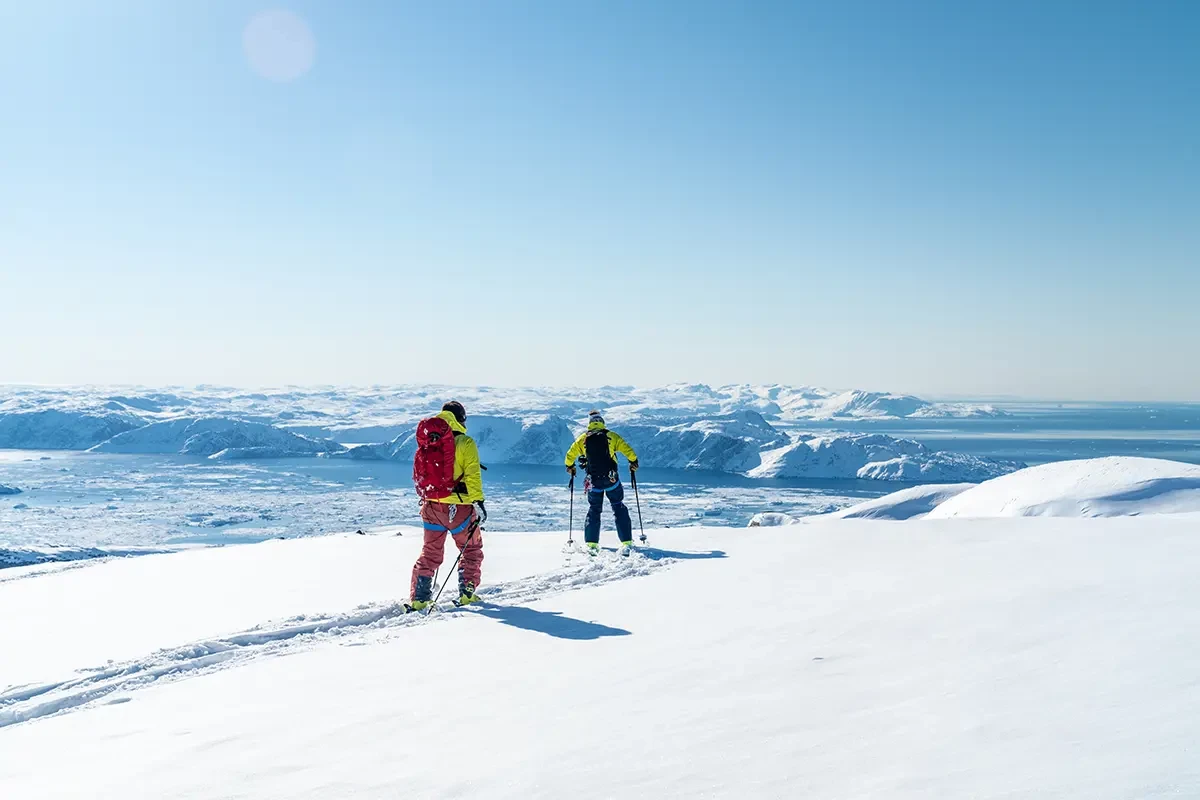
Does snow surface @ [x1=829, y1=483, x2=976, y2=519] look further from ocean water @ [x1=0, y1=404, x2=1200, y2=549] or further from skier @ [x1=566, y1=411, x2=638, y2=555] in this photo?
ocean water @ [x1=0, y1=404, x2=1200, y2=549]

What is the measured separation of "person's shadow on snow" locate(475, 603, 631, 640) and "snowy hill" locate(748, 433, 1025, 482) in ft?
345

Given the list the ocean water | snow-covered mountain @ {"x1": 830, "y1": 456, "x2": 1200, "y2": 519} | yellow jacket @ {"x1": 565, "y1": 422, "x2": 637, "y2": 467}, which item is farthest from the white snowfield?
yellow jacket @ {"x1": 565, "y1": 422, "x2": 637, "y2": 467}

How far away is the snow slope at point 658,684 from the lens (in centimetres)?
246

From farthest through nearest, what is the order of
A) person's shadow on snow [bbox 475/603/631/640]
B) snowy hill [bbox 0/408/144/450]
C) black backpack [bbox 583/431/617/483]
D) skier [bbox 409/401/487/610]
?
snowy hill [bbox 0/408/144/450] → black backpack [bbox 583/431/617/483] → skier [bbox 409/401/487/610] → person's shadow on snow [bbox 475/603/631/640]

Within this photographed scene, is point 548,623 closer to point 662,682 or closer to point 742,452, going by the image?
point 662,682

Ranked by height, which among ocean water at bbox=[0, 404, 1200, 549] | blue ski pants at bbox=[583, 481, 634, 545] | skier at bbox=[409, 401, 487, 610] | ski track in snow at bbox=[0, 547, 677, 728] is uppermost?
skier at bbox=[409, 401, 487, 610]

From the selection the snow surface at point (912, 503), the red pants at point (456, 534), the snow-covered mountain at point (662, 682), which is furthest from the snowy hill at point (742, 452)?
the red pants at point (456, 534)

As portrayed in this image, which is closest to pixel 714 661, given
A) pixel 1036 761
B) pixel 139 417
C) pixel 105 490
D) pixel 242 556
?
pixel 1036 761

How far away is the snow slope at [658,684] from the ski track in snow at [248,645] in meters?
0.02

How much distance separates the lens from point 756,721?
9.82ft

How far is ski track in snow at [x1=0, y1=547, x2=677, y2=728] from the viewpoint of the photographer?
4.28 meters

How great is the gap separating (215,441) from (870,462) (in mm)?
124379

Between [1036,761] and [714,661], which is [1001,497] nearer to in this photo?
[714,661]

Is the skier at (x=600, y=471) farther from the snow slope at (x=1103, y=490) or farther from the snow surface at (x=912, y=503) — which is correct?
the snow surface at (x=912, y=503)
